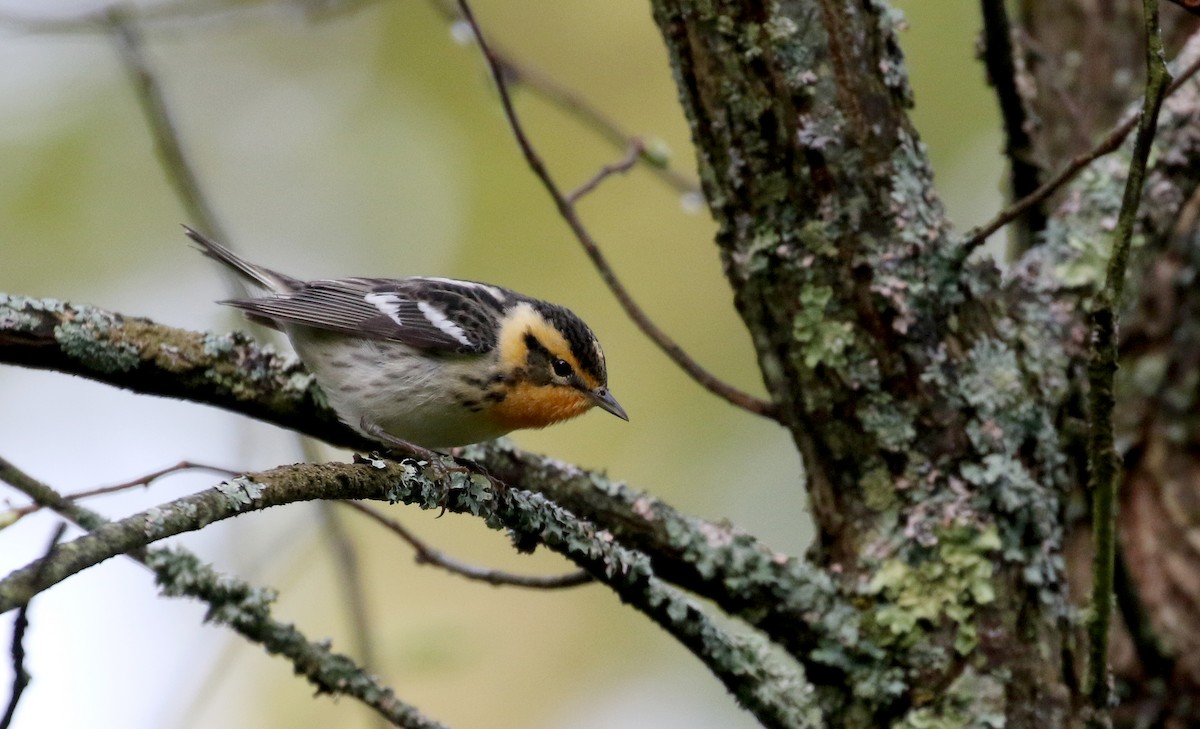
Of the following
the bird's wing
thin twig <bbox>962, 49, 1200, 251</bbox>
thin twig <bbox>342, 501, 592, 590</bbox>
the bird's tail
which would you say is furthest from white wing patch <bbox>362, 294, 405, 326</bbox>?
thin twig <bbox>962, 49, 1200, 251</bbox>

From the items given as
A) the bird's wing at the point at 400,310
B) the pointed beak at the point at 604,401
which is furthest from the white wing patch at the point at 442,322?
the pointed beak at the point at 604,401

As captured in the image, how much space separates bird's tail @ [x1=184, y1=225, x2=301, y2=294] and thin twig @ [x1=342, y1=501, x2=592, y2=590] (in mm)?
1390

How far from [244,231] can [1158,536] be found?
6.86 meters

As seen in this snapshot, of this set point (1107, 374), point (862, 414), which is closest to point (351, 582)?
point (862, 414)

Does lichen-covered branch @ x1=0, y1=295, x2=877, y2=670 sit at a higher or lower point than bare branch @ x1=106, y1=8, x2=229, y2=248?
lower

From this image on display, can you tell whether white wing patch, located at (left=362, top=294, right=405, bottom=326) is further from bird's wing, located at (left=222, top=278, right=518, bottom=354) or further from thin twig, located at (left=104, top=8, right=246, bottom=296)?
thin twig, located at (left=104, top=8, right=246, bottom=296)

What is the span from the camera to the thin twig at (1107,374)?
8.53ft

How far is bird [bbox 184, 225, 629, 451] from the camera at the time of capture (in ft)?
12.9

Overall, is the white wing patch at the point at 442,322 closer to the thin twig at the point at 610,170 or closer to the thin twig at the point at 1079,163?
the thin twig at the point at 610,170

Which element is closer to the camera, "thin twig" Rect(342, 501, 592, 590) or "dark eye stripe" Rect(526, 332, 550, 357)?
"thin twig" Rect(342, 501, 592, 590)

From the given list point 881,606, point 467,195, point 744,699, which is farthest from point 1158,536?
point 467,195

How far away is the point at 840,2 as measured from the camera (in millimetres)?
3352

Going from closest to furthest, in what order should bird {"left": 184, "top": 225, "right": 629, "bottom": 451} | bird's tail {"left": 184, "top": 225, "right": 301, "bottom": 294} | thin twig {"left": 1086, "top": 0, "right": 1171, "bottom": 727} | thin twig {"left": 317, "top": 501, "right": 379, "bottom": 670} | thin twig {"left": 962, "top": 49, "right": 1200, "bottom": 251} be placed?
1. thin twig {"left": 1086, "top": 0, "right": 1171, "bottom": 727}
2. thin twig {"left": 962, "top": 49, "right": 1200, "bottom": 251}
3. bird {"left": 184, "top": 225, "right": 629, "bottom": 451}
4. thin twig {"left": 317, "top": 501, "right": 379, "bottom": 670}
5. bird's tail {"left": 184, "top": 225, "right": 301, "bottom": 294}

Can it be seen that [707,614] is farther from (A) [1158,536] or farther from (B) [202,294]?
(B) [202,294]
